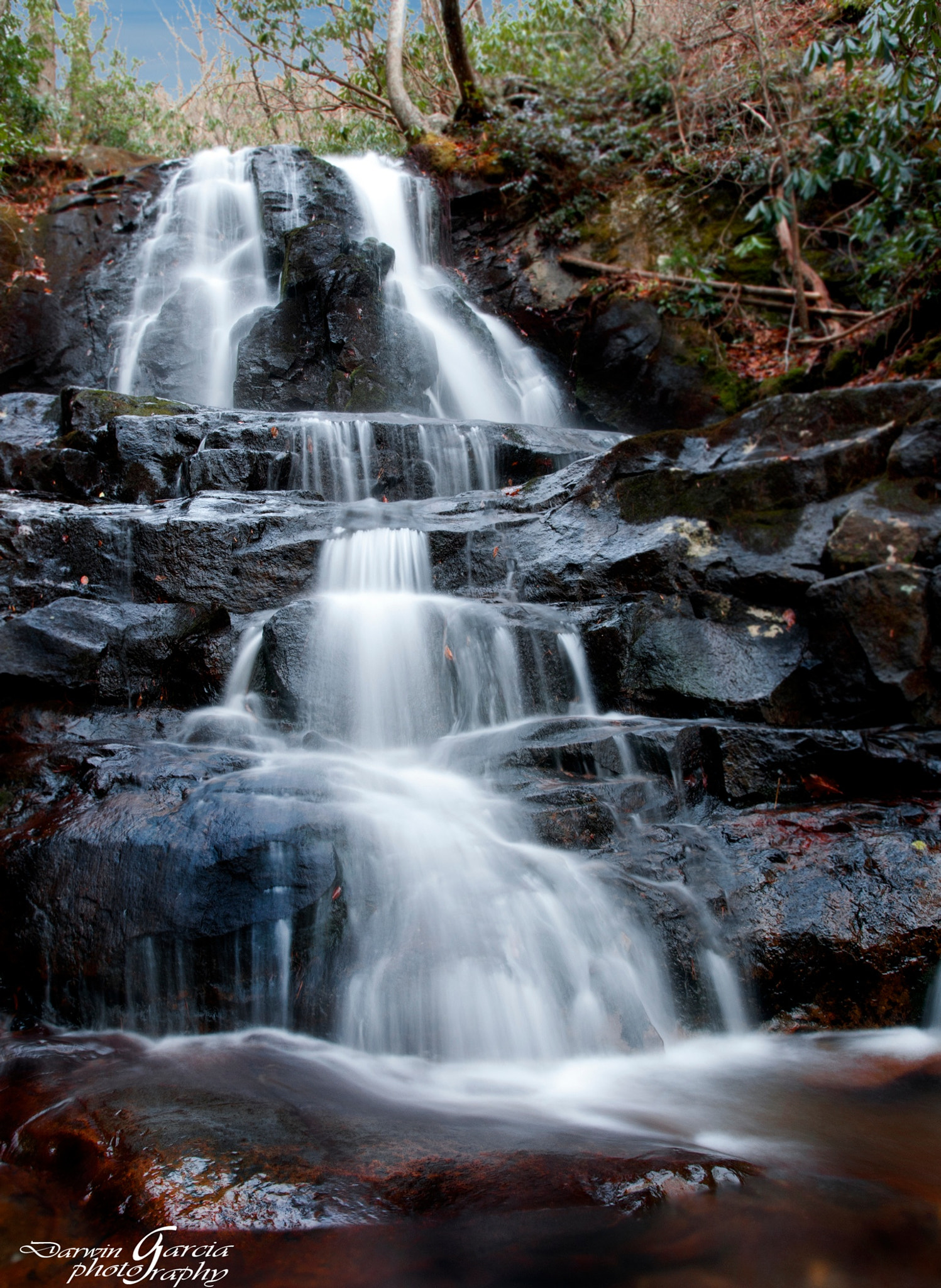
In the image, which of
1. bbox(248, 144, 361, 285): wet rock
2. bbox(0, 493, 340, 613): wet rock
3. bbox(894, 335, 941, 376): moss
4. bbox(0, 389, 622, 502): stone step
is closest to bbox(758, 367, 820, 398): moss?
bbox(894, 335, 941, 376): moss

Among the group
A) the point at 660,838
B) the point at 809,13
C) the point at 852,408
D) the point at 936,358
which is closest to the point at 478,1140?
the point at 660,838

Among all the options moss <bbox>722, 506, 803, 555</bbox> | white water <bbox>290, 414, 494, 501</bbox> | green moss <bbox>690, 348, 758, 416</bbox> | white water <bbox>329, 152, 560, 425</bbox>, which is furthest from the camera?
white water <bbox>329, 152, 560, 425</bbox>

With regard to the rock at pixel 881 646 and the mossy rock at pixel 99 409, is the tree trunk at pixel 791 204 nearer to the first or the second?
the rock at pixel 881 646

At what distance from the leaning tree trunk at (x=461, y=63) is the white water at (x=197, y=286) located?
13.4 feet

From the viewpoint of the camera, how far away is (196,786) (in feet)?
11.5

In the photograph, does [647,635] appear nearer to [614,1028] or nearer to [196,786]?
[614,1028]

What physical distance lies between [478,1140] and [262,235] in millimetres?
12750

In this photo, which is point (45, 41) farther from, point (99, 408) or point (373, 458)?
point (373, 458)

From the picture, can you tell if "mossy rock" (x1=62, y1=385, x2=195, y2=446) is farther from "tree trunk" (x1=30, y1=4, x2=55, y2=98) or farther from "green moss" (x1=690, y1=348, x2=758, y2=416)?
"tree trunk" (x1=30, y1=4, x2=55, y2=98)

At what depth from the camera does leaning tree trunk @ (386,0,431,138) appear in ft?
48.1

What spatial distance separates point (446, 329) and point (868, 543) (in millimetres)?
8162
